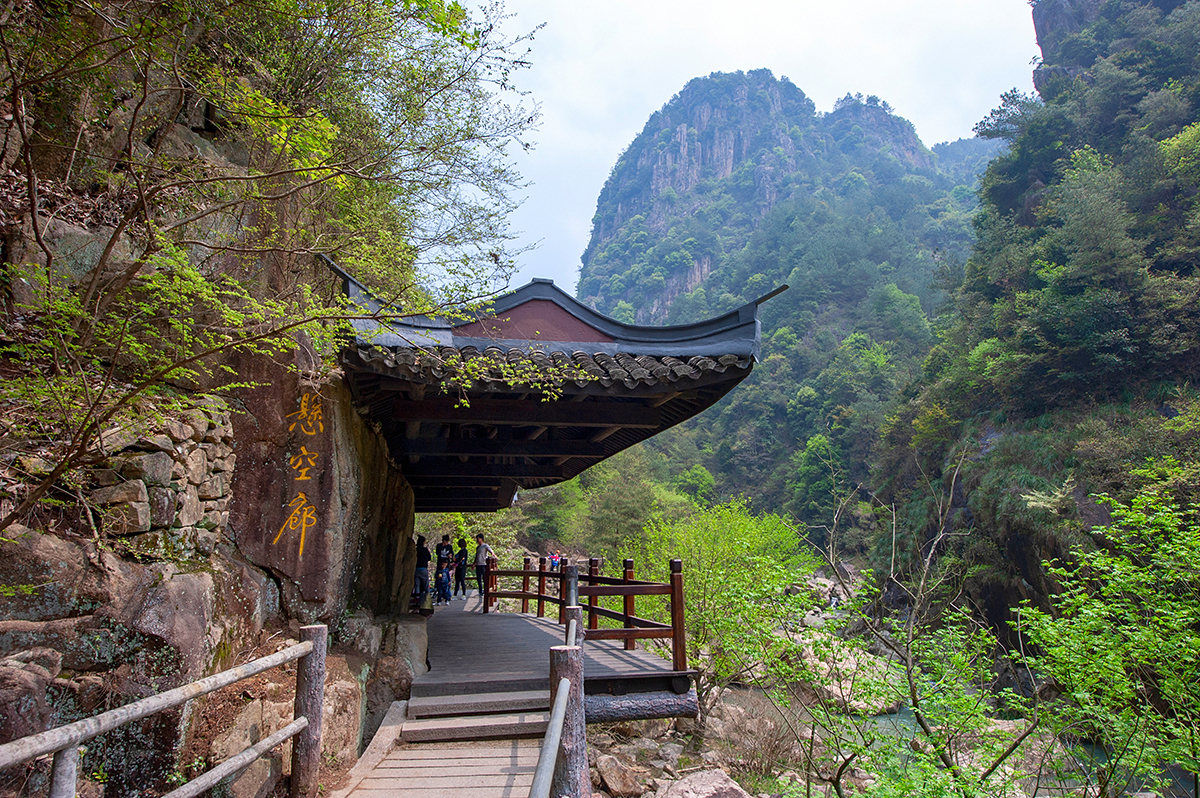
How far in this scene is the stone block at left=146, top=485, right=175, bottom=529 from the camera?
3457mm

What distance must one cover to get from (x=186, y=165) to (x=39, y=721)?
330 centimetres

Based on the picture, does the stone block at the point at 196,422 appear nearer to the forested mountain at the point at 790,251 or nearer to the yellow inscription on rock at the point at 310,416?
the yellow inscription on rock at the point at 310,416

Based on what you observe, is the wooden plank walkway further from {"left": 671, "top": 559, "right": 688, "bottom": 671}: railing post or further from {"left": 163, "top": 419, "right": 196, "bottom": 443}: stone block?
{"left": 163, "top": 419, "right": 196, "bottom": 443}: stone block

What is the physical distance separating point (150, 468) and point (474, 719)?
295 cm

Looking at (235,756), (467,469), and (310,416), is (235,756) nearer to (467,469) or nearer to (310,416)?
(310,416)

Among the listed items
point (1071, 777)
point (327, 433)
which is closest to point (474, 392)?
point (327, 433)

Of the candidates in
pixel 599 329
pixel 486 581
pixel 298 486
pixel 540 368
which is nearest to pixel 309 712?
pixel 298 486

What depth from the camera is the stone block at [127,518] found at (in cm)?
327

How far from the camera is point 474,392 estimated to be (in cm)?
501

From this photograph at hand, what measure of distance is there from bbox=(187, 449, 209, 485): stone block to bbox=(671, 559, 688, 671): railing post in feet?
12.1

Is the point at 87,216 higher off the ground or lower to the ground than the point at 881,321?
lower

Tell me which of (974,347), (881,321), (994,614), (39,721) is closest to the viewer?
(39,721)

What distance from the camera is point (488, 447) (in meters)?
6.57

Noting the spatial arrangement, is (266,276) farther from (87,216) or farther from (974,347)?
(974,347)
